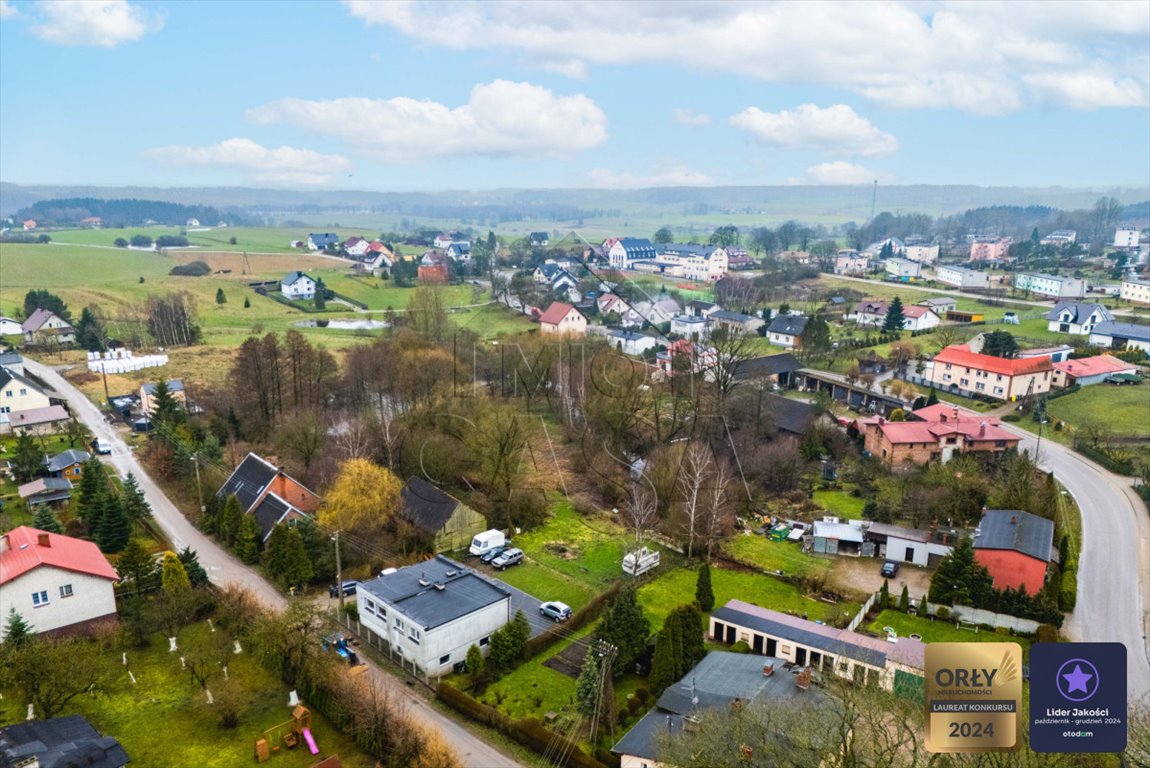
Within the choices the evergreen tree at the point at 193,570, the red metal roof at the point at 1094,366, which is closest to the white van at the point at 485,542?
the evergreen tree at the point at 193,570

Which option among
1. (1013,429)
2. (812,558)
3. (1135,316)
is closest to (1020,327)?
(1135,316)

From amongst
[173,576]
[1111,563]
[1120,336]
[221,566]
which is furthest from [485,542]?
[1120,336]

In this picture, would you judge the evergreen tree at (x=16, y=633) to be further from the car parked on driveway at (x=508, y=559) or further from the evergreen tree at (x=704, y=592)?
the evergreen tree at (x=704, y=592)

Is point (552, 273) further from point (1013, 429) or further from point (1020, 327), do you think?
point (1020, 327)

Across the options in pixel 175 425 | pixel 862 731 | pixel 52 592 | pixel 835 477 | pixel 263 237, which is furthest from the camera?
pixel 263 237

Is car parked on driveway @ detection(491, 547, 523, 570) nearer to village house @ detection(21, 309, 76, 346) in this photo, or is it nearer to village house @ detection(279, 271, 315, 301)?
village house @ detection(21, 309, 76, 346)

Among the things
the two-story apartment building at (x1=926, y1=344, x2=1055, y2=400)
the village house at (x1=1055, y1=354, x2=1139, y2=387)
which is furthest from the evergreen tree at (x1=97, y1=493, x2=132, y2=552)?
the village house at (x1=1055, y1=354, x2=1139, y2=387)

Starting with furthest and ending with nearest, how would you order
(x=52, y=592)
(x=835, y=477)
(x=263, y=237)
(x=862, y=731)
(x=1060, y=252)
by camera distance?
(x=263, y=237)
(x=1060, y=252)
(x=835, y=477)
(x=52, y=592)
(x=862, y=731)
